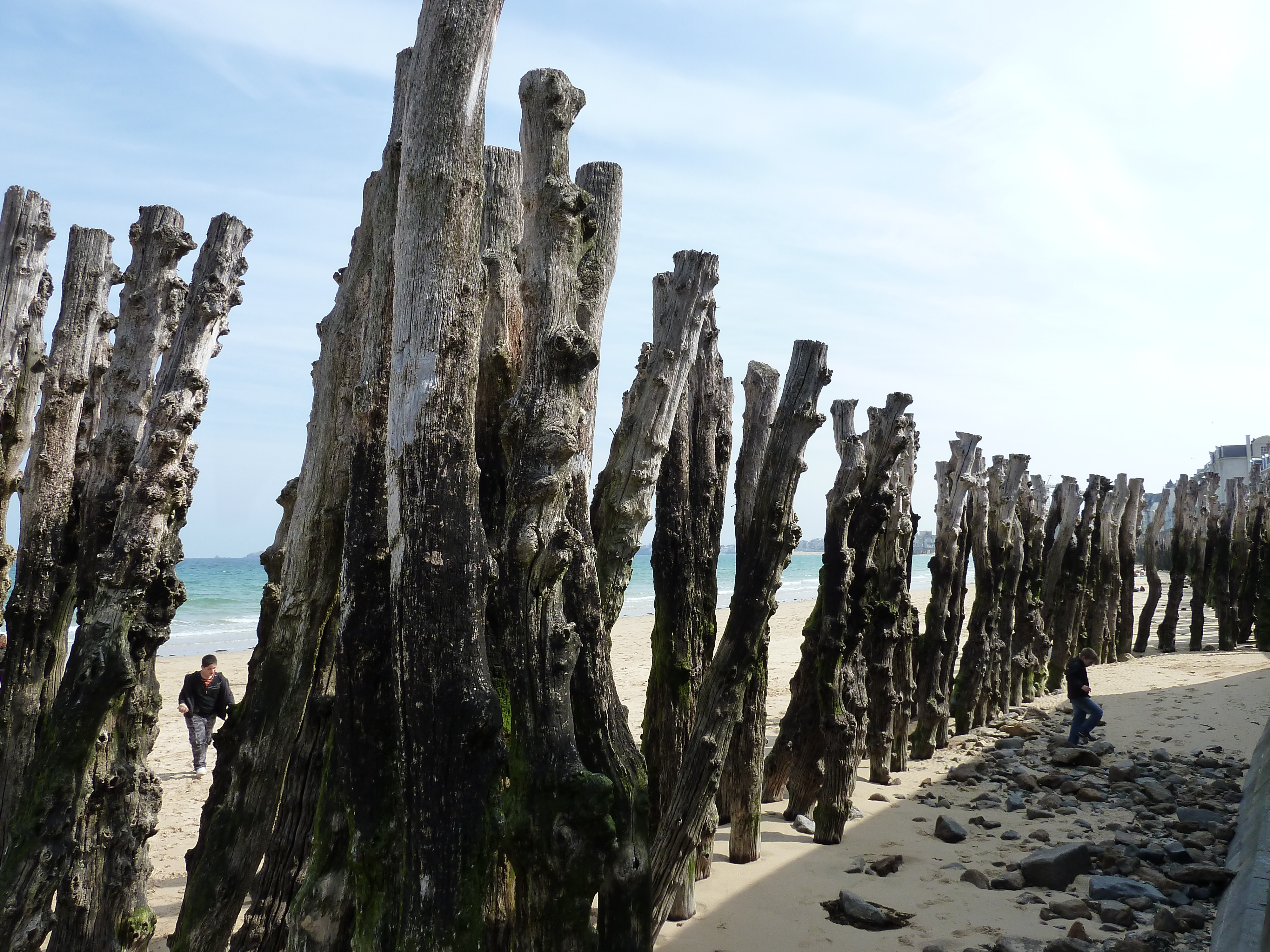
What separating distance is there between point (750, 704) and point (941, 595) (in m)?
6.16

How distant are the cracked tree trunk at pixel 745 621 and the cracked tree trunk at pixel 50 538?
11.9 ft

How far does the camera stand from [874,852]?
7.56 m

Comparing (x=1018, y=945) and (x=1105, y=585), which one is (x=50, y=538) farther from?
(x=1105, y=585)

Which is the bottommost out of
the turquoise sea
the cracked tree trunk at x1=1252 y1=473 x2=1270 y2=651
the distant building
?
the turquoise sea

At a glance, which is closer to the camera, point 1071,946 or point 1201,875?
point 1071,946

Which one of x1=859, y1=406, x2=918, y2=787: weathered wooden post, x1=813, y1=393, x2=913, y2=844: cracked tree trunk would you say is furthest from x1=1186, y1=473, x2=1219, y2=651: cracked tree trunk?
x1=813, y1=393, x2=913, y2=844: cracked tree trunk

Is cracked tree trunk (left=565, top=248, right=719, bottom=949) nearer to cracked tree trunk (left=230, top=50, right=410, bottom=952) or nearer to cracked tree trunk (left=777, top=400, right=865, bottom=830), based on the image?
cracked tree trunk (left=230, top=50, right=410, bottom=952)

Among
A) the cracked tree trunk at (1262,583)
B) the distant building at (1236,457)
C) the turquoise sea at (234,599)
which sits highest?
the distant building at (1236,457)

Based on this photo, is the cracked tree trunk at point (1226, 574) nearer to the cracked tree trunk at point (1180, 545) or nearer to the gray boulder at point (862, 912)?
the cracked tree trunk at point (1180, 545)

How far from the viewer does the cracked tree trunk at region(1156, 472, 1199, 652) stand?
2361 cm

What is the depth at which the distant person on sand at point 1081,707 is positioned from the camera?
1176cm

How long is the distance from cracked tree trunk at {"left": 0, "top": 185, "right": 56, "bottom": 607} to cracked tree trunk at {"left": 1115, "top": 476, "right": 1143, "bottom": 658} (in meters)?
21.7

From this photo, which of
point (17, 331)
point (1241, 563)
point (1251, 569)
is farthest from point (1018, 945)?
point (1241, 563)

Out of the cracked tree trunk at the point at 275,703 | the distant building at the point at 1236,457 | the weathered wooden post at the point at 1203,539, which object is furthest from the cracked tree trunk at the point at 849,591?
the distant building at the point at 1236,457
